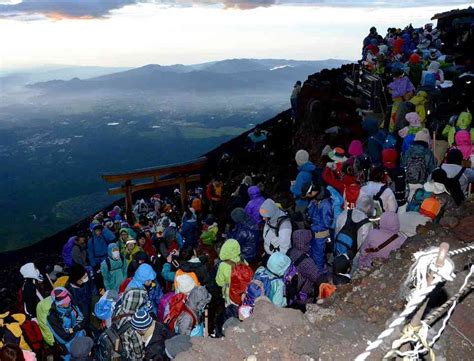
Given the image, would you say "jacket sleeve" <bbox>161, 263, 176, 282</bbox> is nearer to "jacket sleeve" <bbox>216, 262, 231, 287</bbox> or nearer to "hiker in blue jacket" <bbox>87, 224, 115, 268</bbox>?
"jacket sleeve" <bbox>216, 262, 231, 287</bbox>

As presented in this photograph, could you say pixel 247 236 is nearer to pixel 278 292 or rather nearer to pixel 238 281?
pixel 238 281

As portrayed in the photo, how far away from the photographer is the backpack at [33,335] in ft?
19.5

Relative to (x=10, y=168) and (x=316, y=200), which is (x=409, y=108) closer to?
(x=316, y=200)

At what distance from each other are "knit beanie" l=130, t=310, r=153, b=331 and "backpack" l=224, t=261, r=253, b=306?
59.7 inches

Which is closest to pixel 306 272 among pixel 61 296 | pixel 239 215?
pixel 239 215

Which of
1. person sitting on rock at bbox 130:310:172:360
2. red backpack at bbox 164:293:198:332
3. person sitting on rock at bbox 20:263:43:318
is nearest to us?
person sitting on rock at bbox 130:310:172:360

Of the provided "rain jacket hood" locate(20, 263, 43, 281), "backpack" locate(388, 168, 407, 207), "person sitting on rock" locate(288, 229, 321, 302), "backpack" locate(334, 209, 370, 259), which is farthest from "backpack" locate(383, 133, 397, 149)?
"rain jacket hood" locate(20, 263, 43, 281)

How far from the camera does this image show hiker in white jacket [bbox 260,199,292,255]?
6719 millimetres

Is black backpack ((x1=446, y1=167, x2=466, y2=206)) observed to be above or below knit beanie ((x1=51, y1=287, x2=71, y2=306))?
above

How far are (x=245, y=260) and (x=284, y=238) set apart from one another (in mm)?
948

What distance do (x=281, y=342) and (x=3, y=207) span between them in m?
Result: 137

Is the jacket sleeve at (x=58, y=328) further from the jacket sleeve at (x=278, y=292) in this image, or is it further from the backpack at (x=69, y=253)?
the backpack at (x=69, y=253)

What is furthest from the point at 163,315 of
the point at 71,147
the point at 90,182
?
the point at 71,147

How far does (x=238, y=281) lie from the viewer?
597 cm
